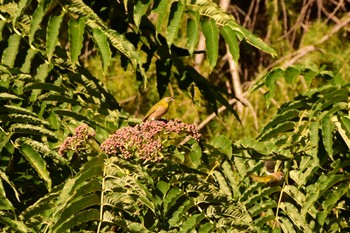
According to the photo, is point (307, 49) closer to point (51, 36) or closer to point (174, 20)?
point (174, 20)

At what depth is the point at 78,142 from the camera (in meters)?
2.50

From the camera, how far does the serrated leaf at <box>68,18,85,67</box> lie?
283 centimetres

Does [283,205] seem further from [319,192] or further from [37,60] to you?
[37,60]

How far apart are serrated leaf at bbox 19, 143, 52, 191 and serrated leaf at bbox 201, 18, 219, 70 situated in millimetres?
592

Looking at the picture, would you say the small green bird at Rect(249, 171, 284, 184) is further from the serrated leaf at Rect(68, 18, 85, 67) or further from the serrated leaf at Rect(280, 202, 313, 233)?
the serrated leaf at Rect(68, 18, 85, 67)

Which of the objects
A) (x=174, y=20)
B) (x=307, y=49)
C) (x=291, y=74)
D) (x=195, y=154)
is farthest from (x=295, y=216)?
(x=307, y=49)

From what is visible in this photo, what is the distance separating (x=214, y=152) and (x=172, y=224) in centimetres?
35

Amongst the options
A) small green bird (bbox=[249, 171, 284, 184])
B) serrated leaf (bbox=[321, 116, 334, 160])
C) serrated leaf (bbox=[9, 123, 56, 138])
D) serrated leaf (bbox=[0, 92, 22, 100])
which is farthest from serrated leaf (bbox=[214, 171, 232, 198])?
serrated leaf (bbox=[0, 92, 22, 100])

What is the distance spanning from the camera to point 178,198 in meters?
2.59

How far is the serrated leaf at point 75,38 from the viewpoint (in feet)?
9.27

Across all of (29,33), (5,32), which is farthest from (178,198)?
(5,32)

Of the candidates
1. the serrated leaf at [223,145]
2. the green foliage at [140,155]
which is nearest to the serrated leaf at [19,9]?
the green foliage at [140,155]

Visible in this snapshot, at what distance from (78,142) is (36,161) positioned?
0.22 meters

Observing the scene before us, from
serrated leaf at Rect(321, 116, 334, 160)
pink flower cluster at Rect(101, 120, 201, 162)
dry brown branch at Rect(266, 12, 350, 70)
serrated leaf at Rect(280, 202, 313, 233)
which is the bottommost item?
dry brown branch at Rect(266, 12, 350, 70)
